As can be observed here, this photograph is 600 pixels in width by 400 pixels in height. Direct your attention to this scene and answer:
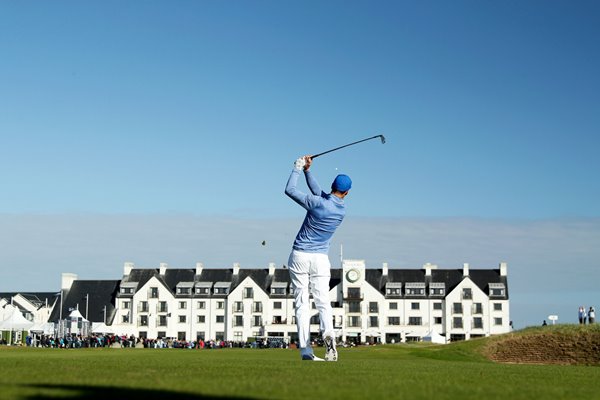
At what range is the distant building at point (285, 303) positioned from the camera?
12206 centimetres

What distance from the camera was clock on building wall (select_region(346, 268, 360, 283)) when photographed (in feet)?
405

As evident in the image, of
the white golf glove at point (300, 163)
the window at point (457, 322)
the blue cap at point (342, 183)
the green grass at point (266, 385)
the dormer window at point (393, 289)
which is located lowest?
the window at point (457, 322)

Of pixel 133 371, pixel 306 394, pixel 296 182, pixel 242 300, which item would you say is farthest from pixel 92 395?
pixel 242 300

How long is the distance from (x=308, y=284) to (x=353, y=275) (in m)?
110

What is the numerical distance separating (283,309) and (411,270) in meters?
20.4

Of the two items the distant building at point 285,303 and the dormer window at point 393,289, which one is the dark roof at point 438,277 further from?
the dormer window at point 393,289

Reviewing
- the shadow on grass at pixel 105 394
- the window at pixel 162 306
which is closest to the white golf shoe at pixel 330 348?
the shadow on grass at pixel 105 394

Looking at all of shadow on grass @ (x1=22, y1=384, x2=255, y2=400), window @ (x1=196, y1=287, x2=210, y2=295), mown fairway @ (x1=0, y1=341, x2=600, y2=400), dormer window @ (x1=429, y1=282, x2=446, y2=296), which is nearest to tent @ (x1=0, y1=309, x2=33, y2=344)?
window @ (x1=196, y1=287, x2=210, y2=295)

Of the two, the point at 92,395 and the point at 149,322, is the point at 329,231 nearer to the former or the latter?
the point at 92,395

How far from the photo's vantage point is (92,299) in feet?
420

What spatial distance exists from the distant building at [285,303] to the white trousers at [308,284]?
108 meters

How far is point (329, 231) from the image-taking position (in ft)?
45.5

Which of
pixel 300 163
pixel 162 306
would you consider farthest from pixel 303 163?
pixel 162 306

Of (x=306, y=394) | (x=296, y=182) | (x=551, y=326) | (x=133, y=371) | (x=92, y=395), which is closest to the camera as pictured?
(x=92, y=395)
